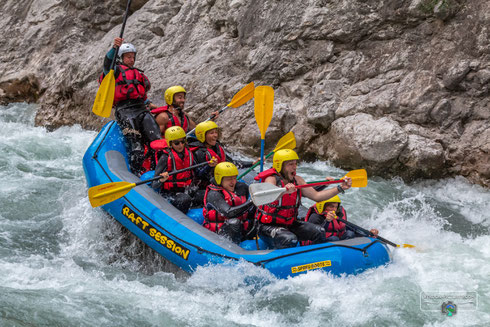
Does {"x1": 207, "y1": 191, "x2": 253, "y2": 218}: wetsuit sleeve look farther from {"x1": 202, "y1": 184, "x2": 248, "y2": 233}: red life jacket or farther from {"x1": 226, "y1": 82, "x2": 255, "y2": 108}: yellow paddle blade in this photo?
{"x1": 226, "y1": 82, "x2": 255, "y2": 108}: yellow paddle blade

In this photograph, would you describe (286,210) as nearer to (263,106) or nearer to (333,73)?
(263,106)

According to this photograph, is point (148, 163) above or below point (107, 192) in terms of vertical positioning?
below

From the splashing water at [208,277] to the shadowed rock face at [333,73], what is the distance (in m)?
0.87

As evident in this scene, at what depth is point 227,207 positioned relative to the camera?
14.4ft

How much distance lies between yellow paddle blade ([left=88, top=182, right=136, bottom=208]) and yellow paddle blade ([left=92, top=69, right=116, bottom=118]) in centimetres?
129

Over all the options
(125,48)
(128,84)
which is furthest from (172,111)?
(125,48)

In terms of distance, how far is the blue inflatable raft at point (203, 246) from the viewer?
13.4 feet

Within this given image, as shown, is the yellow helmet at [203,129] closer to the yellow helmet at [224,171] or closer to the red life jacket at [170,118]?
the red life jacket at [170,118]

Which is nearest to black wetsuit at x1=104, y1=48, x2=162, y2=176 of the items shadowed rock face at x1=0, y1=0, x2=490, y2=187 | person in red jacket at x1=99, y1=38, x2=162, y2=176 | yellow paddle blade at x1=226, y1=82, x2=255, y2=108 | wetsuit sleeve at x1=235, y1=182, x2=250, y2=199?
person in red jacket at x1=99, y1=38, x2=162, y2=176

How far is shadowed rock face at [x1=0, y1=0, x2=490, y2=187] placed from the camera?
6.93 m

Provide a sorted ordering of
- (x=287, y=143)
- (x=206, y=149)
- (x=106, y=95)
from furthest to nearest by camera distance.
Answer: (x=106, y=95) → (x=287, y=143) → (x=206, y=149)

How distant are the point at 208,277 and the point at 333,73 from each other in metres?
4.53

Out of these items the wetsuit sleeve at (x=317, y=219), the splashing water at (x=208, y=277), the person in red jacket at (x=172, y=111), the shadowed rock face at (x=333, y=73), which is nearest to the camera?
the splashing water at (x=208, y=277)

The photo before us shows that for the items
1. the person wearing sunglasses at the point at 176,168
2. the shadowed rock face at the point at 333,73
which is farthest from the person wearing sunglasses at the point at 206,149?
the shadowed rock face at the point at 333,73
